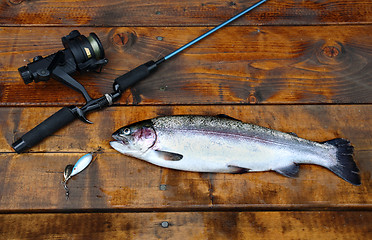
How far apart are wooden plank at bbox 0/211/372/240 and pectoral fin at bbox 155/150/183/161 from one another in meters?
0.38

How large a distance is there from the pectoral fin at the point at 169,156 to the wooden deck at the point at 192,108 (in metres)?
0.12

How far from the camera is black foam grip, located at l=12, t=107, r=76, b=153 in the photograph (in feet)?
6.86

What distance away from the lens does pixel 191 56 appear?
2.64 m

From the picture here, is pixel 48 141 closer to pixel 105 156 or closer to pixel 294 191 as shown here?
pixel 105 156

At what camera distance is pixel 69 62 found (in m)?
2.27

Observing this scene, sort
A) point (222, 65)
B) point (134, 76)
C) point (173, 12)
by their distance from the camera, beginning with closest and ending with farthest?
point (134, 76), point (222, 65), point (173, 12)

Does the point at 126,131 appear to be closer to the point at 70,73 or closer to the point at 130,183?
the point at 130,183

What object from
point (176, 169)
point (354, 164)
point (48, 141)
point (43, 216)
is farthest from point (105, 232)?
point (354, 164)

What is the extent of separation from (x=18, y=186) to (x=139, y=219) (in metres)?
0.88

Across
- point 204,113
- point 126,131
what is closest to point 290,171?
point 204,113

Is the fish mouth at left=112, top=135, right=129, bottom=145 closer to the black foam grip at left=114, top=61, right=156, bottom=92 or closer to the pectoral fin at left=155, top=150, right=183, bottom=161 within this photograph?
the pectoral fin at left=155, top=150, right=183, bottom=161

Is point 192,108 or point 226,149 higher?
point 192,108

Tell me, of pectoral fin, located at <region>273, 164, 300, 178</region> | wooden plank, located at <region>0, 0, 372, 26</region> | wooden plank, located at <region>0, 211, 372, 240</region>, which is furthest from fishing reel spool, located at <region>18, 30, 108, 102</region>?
pectoral fin, located at <region>273, 164, 300, 178</region>

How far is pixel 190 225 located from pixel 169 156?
49 centimetres
